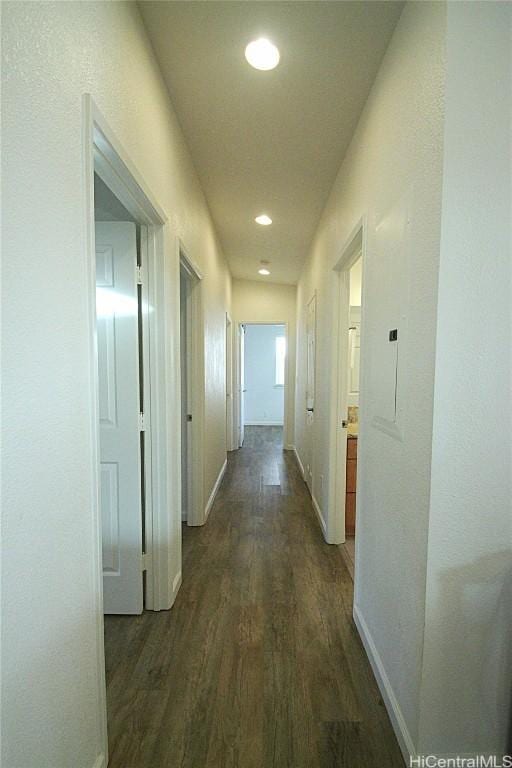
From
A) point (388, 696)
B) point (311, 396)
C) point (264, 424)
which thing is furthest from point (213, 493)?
point (264, 424)

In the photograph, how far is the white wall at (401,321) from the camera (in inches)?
45.1

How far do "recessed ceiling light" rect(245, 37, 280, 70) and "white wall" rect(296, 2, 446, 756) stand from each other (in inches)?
18.9

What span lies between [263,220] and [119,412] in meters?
2.41

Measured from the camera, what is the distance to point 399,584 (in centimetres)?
135

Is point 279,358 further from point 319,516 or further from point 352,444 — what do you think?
point 352,444

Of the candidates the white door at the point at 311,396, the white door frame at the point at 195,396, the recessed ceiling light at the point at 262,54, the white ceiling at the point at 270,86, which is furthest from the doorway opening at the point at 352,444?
the white door frame at the point at 195,396

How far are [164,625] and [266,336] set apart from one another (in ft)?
23.4

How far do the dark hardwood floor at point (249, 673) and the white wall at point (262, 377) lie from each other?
6047mm

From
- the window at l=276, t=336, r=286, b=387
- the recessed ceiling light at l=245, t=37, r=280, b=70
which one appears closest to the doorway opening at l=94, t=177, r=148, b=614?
the recessed ceiling light at l=245, t=37, r=280, b=70

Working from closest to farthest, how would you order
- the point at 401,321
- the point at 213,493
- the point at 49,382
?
1. the point at 49,382
2. the point at 401,321
3. the point at 213,493

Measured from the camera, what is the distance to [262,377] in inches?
342

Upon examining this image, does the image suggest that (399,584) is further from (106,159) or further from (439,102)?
(106,159)

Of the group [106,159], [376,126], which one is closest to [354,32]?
[376,126]

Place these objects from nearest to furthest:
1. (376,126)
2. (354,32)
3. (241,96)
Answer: (354,32)
(376,126)
(241,96)
